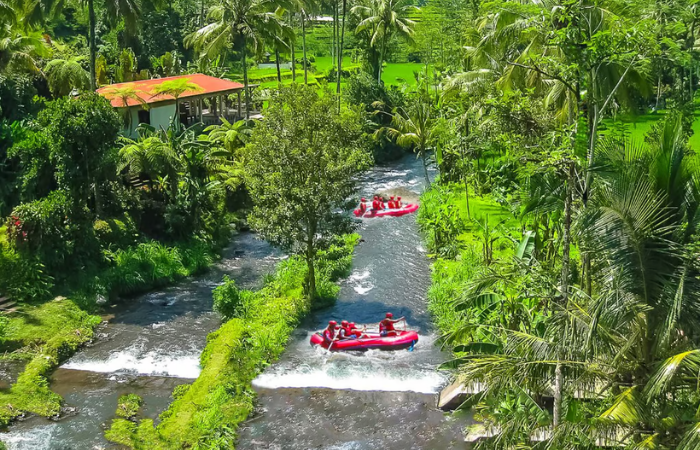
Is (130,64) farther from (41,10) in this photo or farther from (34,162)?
(34,162)

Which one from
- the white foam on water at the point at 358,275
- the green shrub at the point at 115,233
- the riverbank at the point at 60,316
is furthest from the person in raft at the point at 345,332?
the green shrub at the point at 115,233

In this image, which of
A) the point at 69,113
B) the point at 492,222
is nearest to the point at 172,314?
the point at 69,113

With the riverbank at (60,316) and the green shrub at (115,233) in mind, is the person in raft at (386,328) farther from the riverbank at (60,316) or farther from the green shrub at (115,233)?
the green shrub at (115,233)

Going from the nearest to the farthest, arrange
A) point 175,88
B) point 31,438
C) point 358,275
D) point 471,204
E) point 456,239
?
point 31,438
point 358,275
point 456,239
point 471,204
point 175,88

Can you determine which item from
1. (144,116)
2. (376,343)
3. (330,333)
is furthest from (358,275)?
(144,116)

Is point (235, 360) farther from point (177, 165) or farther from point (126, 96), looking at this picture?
point (126, 96)

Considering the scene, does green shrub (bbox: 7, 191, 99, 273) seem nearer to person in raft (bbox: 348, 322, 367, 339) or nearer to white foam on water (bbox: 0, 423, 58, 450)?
white foam on water (bbox: 0, 423, 58, 450)

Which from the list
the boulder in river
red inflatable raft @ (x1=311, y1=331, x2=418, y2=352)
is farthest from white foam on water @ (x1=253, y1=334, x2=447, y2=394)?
the boulder in river

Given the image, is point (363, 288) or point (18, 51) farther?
point (18, 51)
